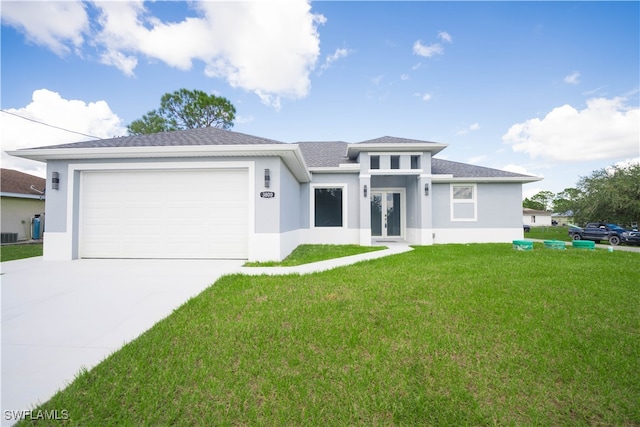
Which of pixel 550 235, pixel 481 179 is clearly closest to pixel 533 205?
pixel 550 235

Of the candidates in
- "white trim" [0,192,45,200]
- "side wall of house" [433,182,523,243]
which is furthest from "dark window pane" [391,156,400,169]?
"white trim" [0,192,45,200]

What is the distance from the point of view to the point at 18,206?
14672mm

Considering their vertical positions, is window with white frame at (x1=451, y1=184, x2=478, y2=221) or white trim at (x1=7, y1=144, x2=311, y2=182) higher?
white trim at (x1=7, y1=144, x2=311, y2=182)

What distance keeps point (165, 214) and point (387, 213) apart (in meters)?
10.3

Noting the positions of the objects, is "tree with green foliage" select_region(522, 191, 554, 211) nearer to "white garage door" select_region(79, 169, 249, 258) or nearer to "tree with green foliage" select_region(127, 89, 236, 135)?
"tree with green foliage" select_region(127, 89, 236, 135)

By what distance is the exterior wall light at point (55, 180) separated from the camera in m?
7.34

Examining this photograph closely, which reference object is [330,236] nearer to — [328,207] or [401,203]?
[328,207]

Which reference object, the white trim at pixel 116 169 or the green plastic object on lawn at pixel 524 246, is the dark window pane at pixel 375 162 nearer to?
the white trim at pixel 116 169

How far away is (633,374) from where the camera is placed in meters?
2.34

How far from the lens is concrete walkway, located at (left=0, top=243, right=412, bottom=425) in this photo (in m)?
2.37

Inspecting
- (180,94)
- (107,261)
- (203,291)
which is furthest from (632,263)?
(180,94)

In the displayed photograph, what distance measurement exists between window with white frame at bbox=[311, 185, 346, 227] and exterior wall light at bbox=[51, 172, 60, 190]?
8.68m

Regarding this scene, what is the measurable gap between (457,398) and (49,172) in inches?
436

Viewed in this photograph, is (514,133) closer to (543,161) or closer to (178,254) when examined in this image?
(543,161)
